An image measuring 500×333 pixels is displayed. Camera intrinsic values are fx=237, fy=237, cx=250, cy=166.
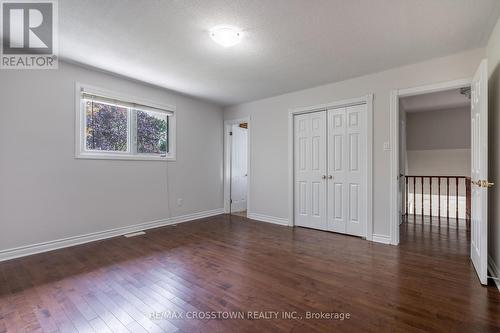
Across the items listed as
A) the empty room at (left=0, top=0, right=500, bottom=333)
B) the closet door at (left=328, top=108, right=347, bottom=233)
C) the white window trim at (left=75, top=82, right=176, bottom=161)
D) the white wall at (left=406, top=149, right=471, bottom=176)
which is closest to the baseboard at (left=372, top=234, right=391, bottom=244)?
the empty room at (left=0, top=0, right=500, bottom=333)

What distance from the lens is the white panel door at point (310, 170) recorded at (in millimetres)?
4141

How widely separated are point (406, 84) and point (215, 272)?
346 centimetres

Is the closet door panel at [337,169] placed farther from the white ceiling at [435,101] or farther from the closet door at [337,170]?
the white ceiling at [435,101]

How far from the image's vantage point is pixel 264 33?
2.46m

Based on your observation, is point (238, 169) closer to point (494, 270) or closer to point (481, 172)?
point (481, 172)

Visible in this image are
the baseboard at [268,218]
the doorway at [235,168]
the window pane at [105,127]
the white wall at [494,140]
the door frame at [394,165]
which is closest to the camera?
the white wall at [494,140]

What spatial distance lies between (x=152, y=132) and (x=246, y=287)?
329 centimetres

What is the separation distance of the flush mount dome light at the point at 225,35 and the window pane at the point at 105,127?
2.29m

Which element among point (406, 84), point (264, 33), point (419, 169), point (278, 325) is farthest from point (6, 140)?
point (419, 169)

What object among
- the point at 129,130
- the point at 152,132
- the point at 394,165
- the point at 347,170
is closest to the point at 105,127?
the point at 129,130

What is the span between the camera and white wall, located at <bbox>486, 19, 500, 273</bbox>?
227cm

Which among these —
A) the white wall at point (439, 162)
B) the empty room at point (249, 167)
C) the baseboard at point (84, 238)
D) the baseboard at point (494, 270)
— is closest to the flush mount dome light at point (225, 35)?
the empty room at point (249, 167)

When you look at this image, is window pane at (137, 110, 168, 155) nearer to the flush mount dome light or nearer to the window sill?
the window sill

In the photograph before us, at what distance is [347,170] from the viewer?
386cm
